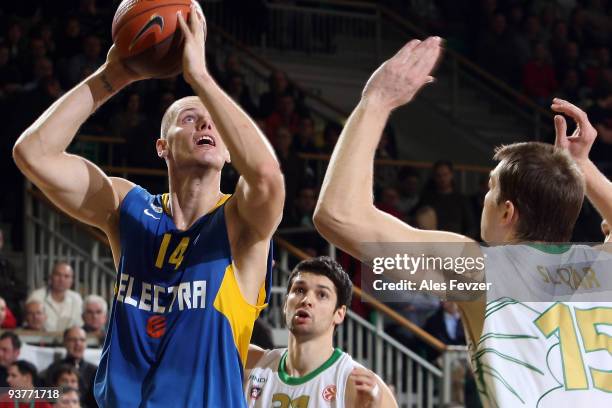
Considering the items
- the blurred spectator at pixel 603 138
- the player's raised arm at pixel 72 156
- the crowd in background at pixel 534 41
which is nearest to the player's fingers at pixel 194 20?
the player's raised arm at pixel 72 156

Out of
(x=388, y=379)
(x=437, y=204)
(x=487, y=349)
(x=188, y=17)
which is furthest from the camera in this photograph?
(x=437, y=204)

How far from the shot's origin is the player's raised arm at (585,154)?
10.7ft

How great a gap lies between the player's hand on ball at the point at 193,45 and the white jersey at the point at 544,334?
1.19 metres

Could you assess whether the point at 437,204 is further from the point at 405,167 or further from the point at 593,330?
the point at 593,330

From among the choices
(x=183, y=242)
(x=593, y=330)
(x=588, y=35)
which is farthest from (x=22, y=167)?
(x=588, y=35)

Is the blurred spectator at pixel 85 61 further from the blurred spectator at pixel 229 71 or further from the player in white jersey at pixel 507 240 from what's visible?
the player in white jersey at pixel 507 240

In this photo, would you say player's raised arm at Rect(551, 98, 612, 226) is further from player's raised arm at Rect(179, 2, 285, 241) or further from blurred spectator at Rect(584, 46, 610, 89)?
blurred spectator at Rect(584, 46, 610, 89)

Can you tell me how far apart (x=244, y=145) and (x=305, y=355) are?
2.36 m

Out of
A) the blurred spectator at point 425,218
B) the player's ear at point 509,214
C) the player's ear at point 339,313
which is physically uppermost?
the blurred spectator at point 425,218

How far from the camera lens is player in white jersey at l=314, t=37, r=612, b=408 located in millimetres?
2396

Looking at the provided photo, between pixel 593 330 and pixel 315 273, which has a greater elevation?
pixel 315 273

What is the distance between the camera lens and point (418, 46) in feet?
8.21

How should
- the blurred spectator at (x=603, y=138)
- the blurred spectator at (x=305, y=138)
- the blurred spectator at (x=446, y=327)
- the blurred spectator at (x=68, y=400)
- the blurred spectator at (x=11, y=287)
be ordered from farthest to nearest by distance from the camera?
the blurred spectator at (x=603, y=138) → the blurred spectator at (x=305, y=138) → the blurred spectator at (x=446, y=327) → the blurred spectator at (x=11, y=287) → the blurred spectator at (x=68, y=400)

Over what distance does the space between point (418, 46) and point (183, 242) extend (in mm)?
1506
